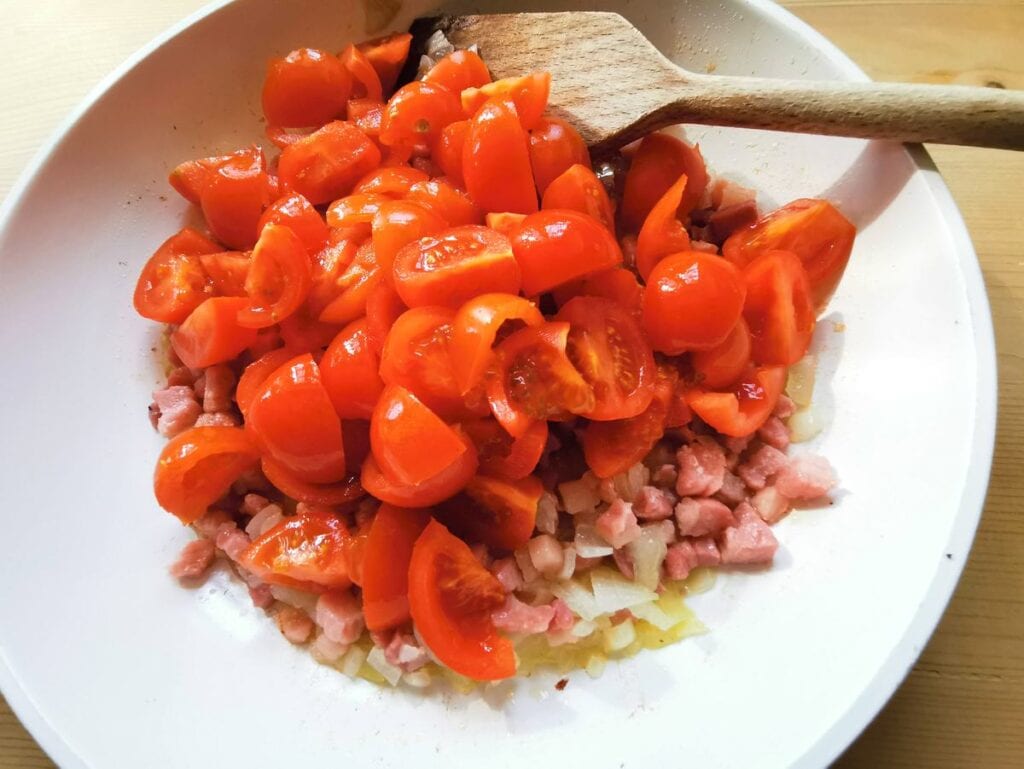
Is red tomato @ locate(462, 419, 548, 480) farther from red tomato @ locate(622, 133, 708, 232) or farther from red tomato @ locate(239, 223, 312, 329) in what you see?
red tomato @ locate(622, 133, 708, 232)

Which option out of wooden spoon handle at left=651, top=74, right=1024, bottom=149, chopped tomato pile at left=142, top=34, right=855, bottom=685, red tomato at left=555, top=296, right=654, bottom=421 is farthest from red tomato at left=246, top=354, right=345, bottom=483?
wooden spoon handle at left=651, top=74, right=1024, bottom=149

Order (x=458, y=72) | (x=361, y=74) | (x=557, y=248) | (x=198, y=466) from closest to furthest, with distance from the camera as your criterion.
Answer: (x=557, y=248) < (x=198, y=466) < (x=458, y=72) < (x=361, y=74)

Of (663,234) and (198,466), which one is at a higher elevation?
(663,234)

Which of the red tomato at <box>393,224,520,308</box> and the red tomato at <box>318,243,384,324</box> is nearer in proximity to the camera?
the red tomato at <box>393,224,520,308</box>

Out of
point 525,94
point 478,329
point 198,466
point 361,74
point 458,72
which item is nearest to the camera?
point 478,329

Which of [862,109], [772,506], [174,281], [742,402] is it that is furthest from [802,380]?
[174,281]

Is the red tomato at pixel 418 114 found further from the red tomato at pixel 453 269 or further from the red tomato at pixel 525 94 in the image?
the red tomato at pixel 453 269

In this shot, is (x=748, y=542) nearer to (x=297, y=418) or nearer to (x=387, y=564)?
(x=387, y=564)
